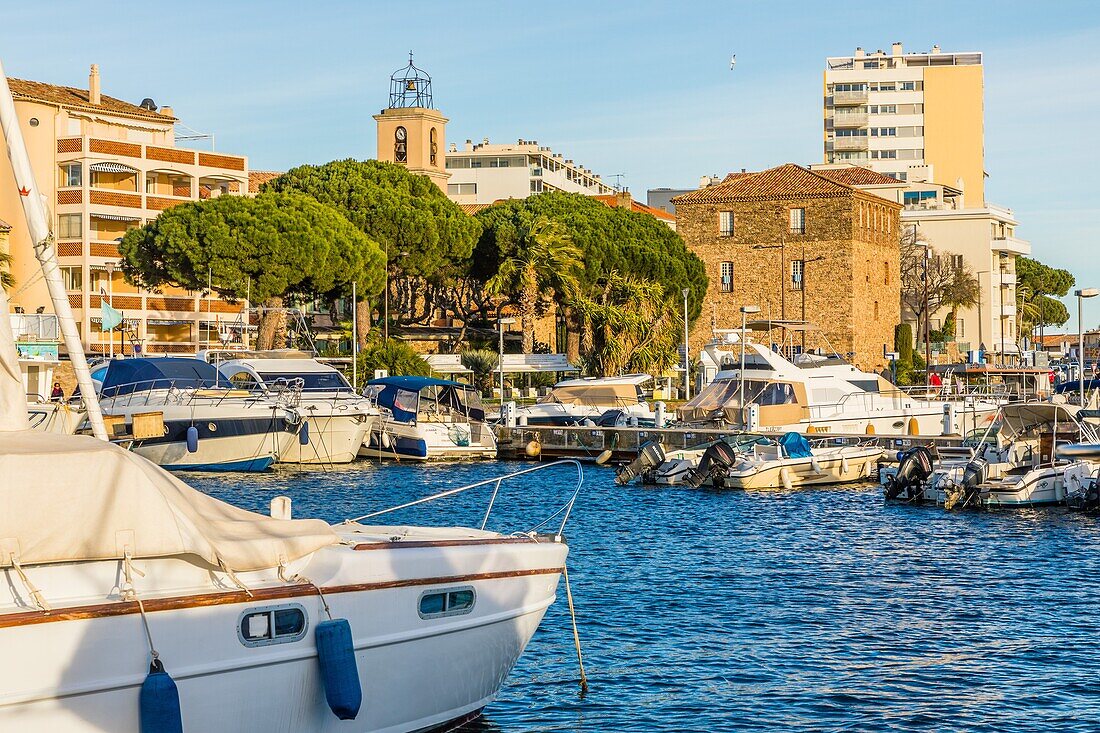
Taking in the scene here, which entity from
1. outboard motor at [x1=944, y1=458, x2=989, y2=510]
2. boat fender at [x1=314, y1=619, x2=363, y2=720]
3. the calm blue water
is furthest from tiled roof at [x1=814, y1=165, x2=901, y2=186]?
boat fender at [x1=314, y1=619, x2=363, y2=720]

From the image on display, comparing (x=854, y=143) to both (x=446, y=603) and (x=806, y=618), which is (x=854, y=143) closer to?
(x=806, y=618)

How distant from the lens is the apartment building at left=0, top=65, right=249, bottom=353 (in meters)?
77.4

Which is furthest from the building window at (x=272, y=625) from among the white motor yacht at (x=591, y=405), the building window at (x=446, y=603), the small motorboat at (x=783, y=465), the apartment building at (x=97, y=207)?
the apartment building at (x=97, y=207)

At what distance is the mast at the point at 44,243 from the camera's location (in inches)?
567

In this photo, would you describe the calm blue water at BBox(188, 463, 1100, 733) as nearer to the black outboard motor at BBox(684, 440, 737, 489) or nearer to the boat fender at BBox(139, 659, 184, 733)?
the black outboard motor at BBox(684, 440, 737, 489)

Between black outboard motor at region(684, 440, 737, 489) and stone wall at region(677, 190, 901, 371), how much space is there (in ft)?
169

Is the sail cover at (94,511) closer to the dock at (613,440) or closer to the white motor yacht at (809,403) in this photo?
the dock at (613,440)

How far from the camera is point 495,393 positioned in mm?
72250

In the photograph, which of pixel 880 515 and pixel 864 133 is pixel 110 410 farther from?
pixel 864 133

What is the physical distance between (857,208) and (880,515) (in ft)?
201

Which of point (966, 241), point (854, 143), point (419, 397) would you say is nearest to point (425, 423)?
point (419, 397)

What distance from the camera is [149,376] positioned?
43.1 meters

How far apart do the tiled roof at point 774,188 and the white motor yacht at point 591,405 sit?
36.0 m

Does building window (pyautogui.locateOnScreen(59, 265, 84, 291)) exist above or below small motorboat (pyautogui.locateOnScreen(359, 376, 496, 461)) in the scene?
above
